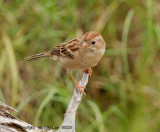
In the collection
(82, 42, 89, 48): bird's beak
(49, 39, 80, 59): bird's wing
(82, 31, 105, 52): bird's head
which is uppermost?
(49, 39, 80, 59): bird's wing

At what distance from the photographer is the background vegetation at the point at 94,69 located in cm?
471

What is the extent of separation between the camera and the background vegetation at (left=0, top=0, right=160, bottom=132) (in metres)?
4.71

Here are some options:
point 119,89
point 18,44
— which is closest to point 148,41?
point 119,89

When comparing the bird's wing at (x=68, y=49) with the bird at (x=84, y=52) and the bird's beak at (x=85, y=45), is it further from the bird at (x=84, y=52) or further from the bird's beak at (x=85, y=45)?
the bird's beak at (x=85, y=45)

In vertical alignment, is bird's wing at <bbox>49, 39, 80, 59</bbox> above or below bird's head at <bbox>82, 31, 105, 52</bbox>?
above

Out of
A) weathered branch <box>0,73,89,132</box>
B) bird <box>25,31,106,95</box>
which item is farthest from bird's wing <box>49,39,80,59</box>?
weathered branch <box>0,73,89,132</box>

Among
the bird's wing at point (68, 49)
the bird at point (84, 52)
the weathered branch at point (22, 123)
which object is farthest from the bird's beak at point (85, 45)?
the weathered branch at point (22, 123)

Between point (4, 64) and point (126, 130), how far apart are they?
6.63ft

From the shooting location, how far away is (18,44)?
16.0ft

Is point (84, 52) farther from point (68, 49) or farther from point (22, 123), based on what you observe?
point (22, 123)

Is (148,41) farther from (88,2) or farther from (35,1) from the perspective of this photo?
(35,1)

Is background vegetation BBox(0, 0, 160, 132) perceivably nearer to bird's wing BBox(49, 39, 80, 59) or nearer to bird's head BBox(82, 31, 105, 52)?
bird's wing BBox(49, 39, 80, 59)

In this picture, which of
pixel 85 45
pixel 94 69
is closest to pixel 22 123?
pixel 85 45

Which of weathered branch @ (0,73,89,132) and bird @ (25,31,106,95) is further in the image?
bird @ (25,31,106,95)
